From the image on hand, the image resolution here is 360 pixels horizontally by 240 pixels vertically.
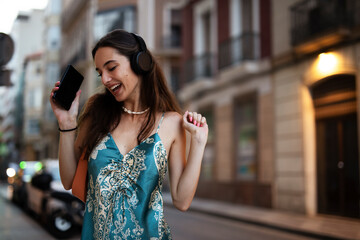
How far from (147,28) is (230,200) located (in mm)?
14654

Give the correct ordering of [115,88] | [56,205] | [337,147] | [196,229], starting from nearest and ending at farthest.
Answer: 1. [115,88]
2. [56,205]
3. [196,229]
4. [337,147]

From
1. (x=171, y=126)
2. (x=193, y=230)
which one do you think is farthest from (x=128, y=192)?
(x=193, y=230)

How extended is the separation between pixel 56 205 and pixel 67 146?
769 cm

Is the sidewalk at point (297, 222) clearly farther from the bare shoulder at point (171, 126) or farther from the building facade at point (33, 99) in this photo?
the building facade at point (33, 99)

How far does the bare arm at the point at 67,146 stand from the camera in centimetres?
189

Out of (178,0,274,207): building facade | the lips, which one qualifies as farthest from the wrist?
(178,0,274,207): building facade

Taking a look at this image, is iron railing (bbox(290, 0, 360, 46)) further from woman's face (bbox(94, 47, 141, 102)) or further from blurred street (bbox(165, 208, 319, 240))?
woman's face (bbox(94, 47, 141, 102))

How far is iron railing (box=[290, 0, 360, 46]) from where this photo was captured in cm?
1152

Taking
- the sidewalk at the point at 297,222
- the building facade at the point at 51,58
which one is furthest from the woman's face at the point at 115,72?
the building facade at the point at 51,58

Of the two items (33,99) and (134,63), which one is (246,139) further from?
(33,99)

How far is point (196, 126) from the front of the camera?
1.81 m

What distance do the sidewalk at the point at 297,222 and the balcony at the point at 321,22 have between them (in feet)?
14.5

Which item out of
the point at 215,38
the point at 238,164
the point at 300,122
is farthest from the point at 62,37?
the point at 300,122

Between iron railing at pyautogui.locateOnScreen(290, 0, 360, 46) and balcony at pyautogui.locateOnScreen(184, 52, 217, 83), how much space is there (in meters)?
5.43
